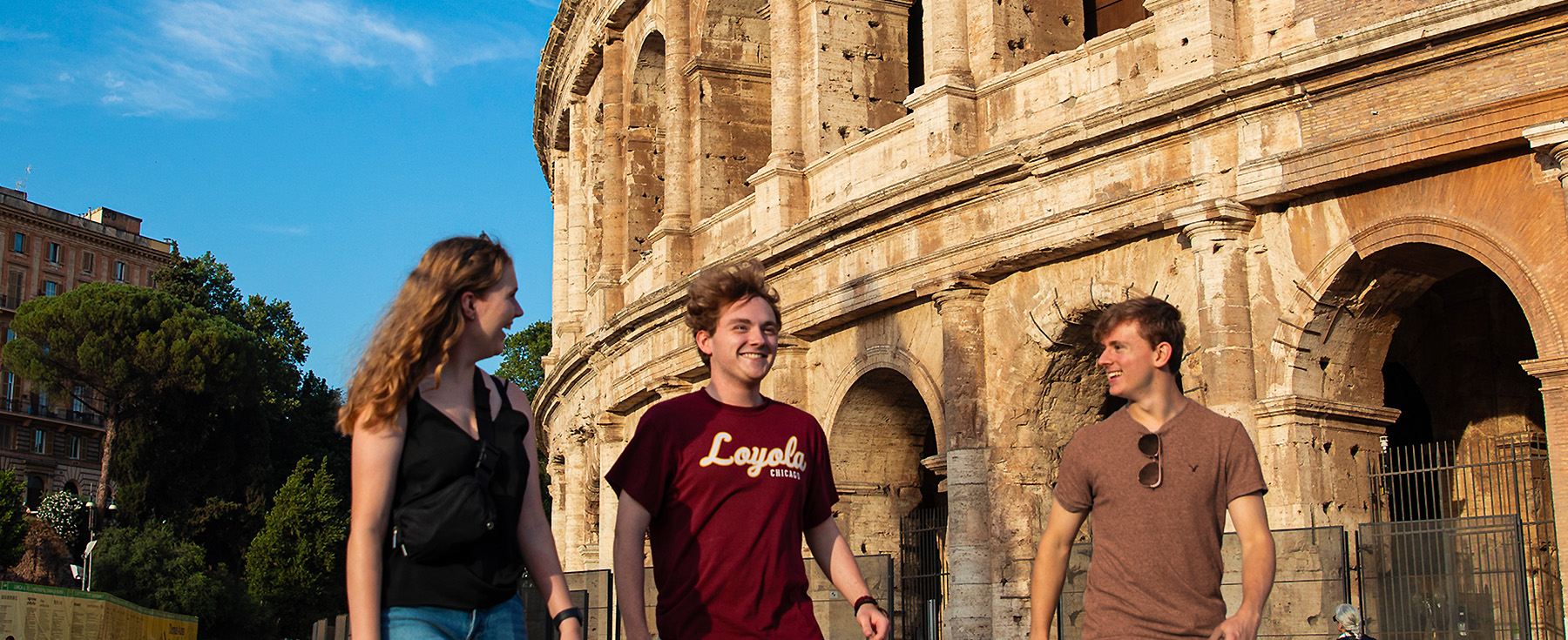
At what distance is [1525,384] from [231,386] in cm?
3810

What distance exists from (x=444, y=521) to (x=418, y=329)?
1.45 ft

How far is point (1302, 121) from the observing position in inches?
439

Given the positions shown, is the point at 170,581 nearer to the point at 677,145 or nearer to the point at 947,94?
the point at 677,145

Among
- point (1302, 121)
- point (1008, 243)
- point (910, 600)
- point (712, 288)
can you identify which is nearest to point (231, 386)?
point (910, 600)

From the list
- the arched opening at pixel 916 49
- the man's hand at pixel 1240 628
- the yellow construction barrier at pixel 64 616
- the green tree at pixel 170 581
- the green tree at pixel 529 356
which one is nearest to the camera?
the man's hand at pixel 1240 628

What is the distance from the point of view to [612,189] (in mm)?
22422

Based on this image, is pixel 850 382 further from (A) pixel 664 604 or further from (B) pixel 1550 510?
(A) pixel 664 604

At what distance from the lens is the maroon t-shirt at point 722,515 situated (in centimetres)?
436

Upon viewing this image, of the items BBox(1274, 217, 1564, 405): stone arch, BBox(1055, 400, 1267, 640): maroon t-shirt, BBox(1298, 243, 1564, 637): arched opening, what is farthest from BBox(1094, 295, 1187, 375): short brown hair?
BBox(1274, 217, 1564, 405): stone arch

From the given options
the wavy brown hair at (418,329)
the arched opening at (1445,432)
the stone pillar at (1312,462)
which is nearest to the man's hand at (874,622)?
the wavy brown hair at (418,329)

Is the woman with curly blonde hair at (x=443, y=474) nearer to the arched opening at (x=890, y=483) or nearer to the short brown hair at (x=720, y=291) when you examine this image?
the short brown hair at (x=720, y=291)

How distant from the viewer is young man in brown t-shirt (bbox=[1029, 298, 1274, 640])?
420 cm

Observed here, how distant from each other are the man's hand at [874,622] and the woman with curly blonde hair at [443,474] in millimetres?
897

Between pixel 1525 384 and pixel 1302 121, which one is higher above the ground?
pixel 1302 121
